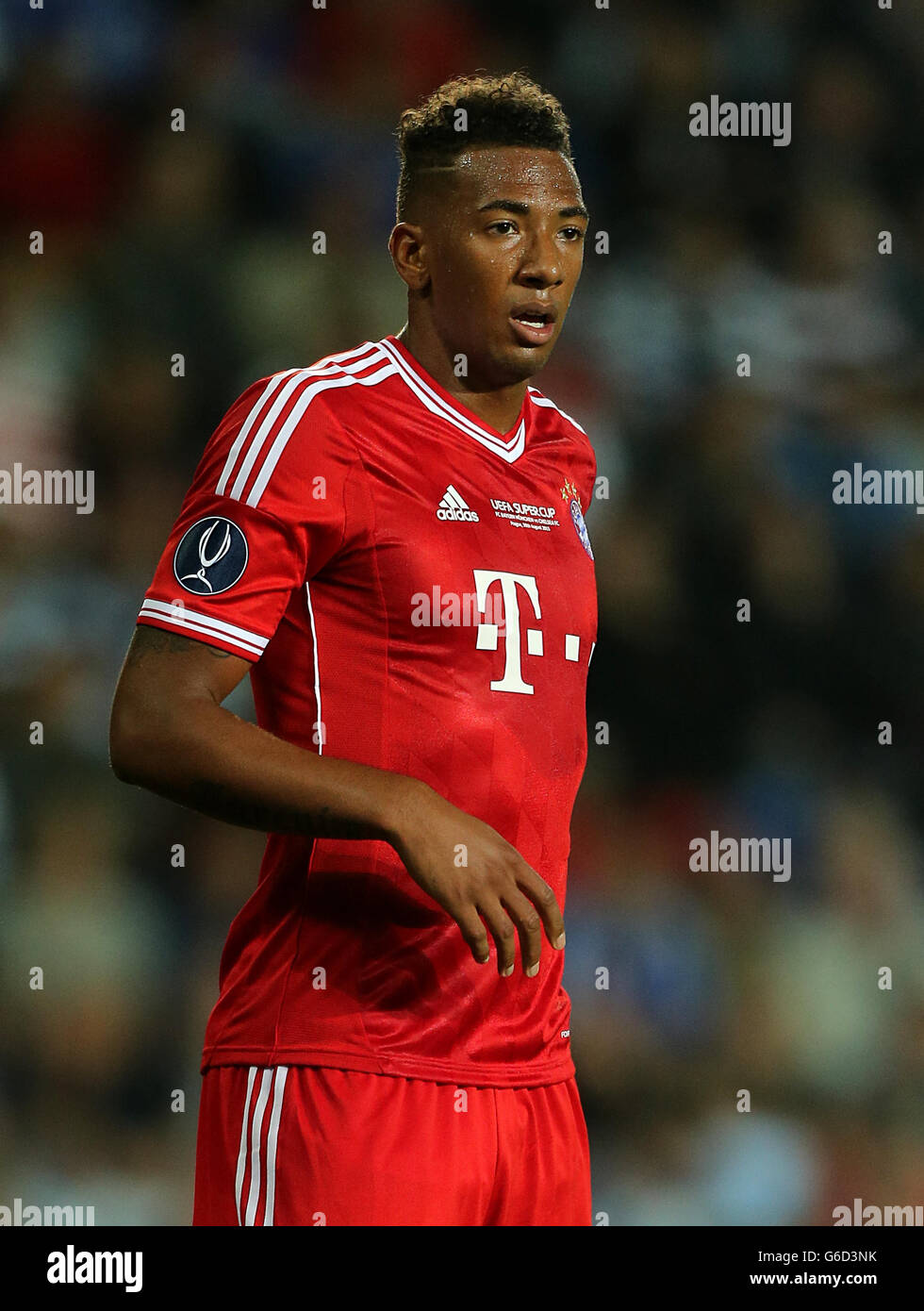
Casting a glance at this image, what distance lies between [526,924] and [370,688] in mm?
312

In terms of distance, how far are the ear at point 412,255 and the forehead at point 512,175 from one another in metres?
0.08

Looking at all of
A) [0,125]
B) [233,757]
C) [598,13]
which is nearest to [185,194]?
[0,125]

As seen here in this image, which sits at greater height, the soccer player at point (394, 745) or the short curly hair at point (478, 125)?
the short curly hair at point (478, 125)

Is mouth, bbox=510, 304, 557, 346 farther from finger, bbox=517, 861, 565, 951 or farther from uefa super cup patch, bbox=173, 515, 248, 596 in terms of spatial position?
finger, bbox=517, 861, 565, 951

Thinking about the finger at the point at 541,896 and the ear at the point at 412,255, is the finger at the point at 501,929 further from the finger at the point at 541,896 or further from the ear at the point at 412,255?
the ear at the point at 412,255

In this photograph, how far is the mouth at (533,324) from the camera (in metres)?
1.66

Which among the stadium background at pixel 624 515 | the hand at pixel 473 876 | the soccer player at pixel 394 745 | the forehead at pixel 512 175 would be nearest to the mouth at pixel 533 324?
the soccer player at pixel 394 745

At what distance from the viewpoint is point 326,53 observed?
12.1 feet

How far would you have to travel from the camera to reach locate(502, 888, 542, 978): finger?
131 centimetres

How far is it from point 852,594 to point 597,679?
63cm

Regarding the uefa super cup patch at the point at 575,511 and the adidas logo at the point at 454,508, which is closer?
the adidas logo at the point at 454,508

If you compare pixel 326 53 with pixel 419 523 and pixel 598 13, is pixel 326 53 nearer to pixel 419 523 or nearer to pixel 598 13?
pixel 598 13

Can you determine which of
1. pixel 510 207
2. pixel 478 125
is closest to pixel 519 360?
pixel 510 207
